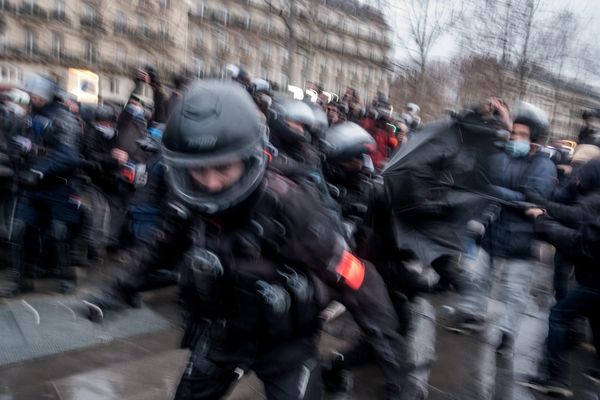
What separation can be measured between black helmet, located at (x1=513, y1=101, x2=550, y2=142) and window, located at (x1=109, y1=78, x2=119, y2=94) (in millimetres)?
31883

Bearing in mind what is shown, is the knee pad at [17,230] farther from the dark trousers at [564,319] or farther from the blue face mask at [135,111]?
the dark trousers at [564,319]

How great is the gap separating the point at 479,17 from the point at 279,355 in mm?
14181

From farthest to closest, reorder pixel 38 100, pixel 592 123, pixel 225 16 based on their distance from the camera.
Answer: pixel 225 16
pixel 592 123
pixel 38 100

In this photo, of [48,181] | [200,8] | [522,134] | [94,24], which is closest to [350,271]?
[522,134]

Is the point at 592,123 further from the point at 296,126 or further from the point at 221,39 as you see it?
the point at 221,39

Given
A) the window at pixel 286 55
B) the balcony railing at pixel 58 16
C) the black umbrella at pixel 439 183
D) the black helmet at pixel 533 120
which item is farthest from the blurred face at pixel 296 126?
the balcony railing at pixel 58 16

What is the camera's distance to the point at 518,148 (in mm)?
4277

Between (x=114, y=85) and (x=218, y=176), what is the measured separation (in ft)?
113

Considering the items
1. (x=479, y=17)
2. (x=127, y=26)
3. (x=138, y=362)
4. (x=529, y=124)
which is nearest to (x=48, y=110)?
(x=138, y=362)

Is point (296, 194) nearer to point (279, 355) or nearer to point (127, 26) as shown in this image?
point (279, 355)

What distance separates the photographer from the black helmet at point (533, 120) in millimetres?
4344

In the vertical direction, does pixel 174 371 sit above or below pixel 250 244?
below

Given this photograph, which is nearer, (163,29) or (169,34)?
(163,29)

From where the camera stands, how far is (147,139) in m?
5.33
